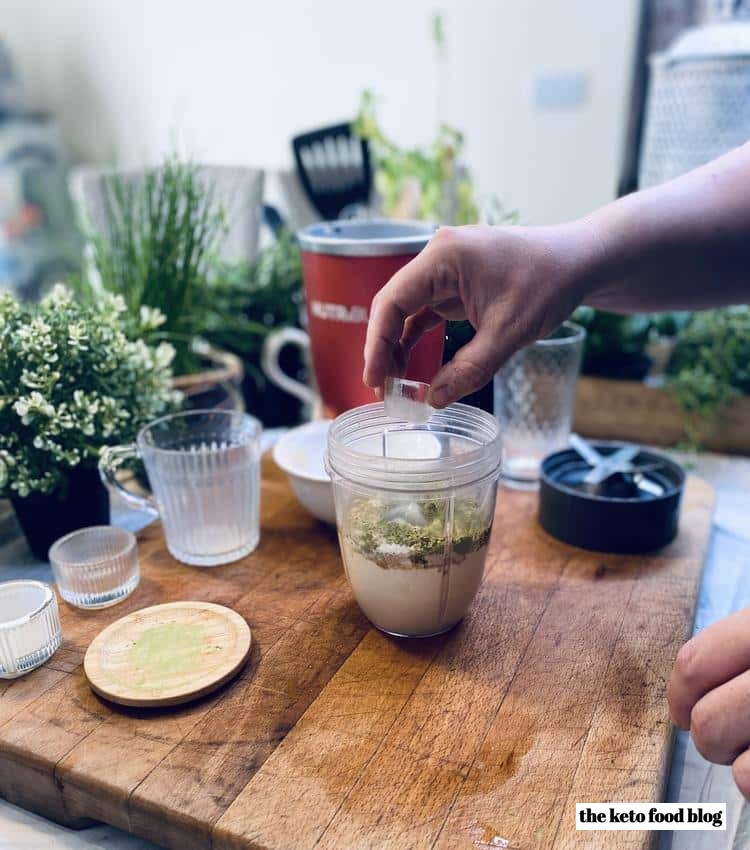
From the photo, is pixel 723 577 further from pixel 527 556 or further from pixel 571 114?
pixel 571 114

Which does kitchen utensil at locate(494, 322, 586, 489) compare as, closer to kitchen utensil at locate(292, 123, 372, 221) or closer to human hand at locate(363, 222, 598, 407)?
human hand at locate(363, 222, 598, 407)

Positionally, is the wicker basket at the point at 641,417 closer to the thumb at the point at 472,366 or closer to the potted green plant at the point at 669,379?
the potted green plant at the point at 669,379

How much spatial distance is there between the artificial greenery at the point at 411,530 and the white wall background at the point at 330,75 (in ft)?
4.04

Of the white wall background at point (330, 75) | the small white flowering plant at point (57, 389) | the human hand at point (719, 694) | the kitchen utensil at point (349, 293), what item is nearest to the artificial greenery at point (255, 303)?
the kitchen utensil at point (349, 293)

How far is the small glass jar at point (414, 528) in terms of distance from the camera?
561 mm

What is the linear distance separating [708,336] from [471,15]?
4.75ft

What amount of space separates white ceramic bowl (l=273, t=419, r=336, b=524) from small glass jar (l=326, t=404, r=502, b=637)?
0.39ft

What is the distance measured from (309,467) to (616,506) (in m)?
0.31

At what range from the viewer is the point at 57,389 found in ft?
2.30

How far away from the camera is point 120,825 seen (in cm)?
48

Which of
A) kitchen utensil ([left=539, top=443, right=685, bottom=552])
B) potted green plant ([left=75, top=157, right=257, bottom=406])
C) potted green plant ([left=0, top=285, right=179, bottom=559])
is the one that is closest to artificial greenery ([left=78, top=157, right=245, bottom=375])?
potted green plant ([left=75, top=157, right=257, bottom=406])

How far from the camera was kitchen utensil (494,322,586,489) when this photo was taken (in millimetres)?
861

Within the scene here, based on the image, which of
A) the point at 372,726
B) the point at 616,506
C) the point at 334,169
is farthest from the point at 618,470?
the point at 334,169

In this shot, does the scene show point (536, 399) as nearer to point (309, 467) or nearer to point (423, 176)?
point (309, 467)
